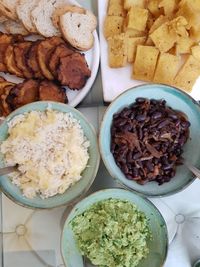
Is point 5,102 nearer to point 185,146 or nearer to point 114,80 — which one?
point 114,80

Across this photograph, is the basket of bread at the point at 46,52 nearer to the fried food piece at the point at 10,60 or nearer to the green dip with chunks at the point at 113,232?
the fried food piece at the point at 10,60

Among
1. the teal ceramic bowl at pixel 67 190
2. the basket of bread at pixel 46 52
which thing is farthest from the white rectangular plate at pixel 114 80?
the teal ceramic bowl at pixel 67 190

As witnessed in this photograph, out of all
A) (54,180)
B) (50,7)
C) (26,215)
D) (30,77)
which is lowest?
(26,215)

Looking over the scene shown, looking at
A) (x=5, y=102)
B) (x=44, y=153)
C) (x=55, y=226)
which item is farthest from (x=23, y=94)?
(x=55, y=226)

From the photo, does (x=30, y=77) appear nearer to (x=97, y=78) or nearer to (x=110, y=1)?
(x=97, y=78)

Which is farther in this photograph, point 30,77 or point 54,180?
point 30,77

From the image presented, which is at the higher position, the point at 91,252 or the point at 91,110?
the point at 91,110

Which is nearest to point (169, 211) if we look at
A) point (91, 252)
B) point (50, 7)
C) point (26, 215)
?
point (91, 252)
